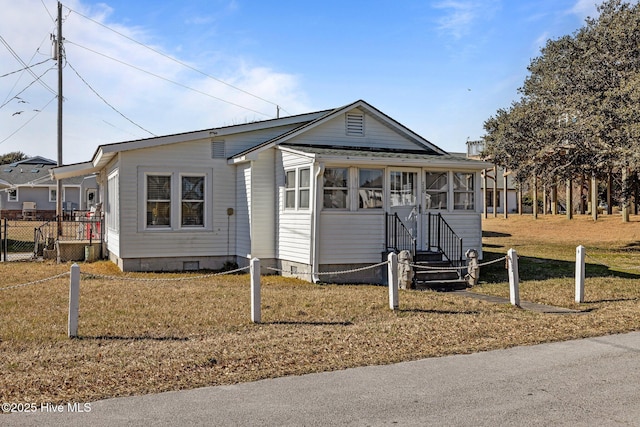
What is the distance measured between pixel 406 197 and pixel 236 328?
7613 millimetres

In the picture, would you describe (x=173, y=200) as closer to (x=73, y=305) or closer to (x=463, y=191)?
(x=463, y=191)

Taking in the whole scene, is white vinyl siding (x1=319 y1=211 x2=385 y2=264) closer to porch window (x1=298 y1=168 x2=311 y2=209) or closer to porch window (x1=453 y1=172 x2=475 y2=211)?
porch window (x1=298 y1=168 x2=311 y2=209)

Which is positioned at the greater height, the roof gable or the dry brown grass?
the roof gable

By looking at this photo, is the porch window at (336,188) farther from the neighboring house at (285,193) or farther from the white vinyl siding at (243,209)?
the white vinyl siding at (243,209)

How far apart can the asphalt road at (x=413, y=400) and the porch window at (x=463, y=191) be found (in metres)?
8.90

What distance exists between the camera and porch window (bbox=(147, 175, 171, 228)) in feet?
54.2

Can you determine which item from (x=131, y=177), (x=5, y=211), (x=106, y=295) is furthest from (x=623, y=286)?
(x=5, y=211)

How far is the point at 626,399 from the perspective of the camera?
19.2ft

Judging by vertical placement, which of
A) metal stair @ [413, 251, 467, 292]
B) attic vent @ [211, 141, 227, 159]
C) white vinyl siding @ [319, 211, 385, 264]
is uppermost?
attic vent @ [211, 141, 227, 159]

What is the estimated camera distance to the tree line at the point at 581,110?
73.6 ft

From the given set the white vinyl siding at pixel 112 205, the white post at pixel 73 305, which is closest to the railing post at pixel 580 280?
the white post at pixel 73 305

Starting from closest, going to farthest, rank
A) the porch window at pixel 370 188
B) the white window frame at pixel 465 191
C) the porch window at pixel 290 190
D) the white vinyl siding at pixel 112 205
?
the porch window at pixel 370 188
the porch window at pixel 290 190
the white window frame at pixel 465 191
the white vinyl siding at pixel 112 205

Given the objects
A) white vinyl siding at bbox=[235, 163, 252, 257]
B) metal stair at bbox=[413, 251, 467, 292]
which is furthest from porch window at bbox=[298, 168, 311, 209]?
metal stair at bbox=[413, 251, 467, 292]

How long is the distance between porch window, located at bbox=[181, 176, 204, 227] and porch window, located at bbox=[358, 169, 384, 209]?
484cm
